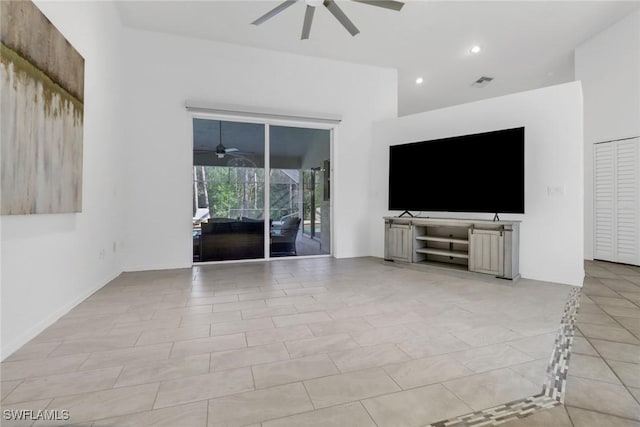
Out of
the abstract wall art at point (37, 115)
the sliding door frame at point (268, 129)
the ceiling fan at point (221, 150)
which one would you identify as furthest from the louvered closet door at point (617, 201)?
the abstract wall art at point (37, 115)

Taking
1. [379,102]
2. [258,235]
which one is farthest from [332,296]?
[379,102]

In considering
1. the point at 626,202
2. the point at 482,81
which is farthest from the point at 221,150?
the point at 626,202

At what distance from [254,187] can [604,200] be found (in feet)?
19.3

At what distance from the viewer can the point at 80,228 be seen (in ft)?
9.73

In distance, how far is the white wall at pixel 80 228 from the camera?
2002mm

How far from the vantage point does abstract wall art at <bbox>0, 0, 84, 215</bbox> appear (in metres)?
1.84

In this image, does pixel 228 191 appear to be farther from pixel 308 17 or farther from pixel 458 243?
pixel 458 243

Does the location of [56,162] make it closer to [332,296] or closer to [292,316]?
[292,316]

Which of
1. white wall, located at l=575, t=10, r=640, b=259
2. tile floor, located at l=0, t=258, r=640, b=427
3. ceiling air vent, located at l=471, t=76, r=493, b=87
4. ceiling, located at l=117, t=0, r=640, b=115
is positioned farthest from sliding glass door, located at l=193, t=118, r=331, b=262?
white wall, located at l=575, t=10, r=640, b=259

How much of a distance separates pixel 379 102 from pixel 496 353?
4823mm

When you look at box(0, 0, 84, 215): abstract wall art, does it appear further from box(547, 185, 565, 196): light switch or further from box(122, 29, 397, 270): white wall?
box(547, 185, 565, 196): light switch

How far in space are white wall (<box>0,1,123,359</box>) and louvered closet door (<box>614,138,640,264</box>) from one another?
24.3 feet

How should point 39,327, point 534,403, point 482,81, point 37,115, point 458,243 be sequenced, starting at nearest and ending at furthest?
point 534,403, point 37,115, point 39,327, point 458,243, point 482,81

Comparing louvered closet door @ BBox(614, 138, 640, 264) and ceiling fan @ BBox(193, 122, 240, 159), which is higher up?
ceiling fan @ BBox(193, 122, 240, 159)
